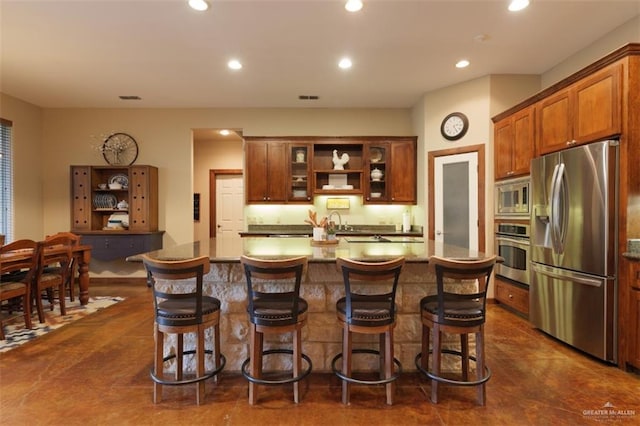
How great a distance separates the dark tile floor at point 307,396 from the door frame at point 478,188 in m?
1.62

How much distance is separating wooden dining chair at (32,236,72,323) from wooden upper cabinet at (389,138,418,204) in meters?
A: 4.42

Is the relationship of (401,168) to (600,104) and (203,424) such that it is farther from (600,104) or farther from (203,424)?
(203,424)

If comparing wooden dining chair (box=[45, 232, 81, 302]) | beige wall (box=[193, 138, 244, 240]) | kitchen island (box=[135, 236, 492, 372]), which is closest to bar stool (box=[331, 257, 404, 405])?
kitchen island (box=[135, 236, 492, 372])

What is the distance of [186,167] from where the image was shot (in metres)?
5.35

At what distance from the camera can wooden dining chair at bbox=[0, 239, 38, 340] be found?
9.86 ft

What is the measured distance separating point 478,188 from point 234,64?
11.1 ft

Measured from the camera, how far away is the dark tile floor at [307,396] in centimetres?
188

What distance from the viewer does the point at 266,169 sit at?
5.14 metres

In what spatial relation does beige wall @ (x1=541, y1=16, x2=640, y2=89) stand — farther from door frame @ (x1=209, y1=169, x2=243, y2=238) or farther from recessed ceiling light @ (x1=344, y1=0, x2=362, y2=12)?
door frame @ (x1=209, y1=169, x2=243, y2=238)

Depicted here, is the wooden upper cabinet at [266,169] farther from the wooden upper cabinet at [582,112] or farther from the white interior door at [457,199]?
the wooden upper cabinet at [582,112]

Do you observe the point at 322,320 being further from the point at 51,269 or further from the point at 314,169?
the point at 51,269

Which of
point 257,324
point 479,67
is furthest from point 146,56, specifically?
point 479,67

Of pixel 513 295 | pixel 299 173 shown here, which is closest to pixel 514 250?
pixel 513 295

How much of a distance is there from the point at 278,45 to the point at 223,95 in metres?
1.76
